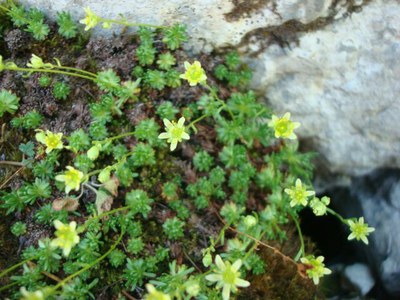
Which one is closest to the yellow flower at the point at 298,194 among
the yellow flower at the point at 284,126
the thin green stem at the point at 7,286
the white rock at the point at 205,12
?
the yellow flower at the point at 284,126

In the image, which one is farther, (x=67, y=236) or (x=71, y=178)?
(x=71, y=178)

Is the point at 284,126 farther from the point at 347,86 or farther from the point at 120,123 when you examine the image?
the point at 120,123

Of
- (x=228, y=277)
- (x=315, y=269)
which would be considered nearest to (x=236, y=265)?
(x=228, y=277)

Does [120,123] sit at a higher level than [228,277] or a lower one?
higher

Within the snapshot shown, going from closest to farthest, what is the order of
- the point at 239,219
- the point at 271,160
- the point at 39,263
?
the point at 39,263, the point at 239,219, the point at 271,160

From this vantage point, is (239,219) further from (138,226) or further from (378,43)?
(378,43)

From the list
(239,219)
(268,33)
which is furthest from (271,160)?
(268,33)

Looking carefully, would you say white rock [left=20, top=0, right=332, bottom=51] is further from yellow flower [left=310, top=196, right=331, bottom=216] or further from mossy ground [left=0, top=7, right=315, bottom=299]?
yellow flower [left=310, top=196, right=331, bottom=216]

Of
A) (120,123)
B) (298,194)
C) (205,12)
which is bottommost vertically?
(298,194)

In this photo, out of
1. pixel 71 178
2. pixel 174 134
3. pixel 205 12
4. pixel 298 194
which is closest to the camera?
pixel 71 178
